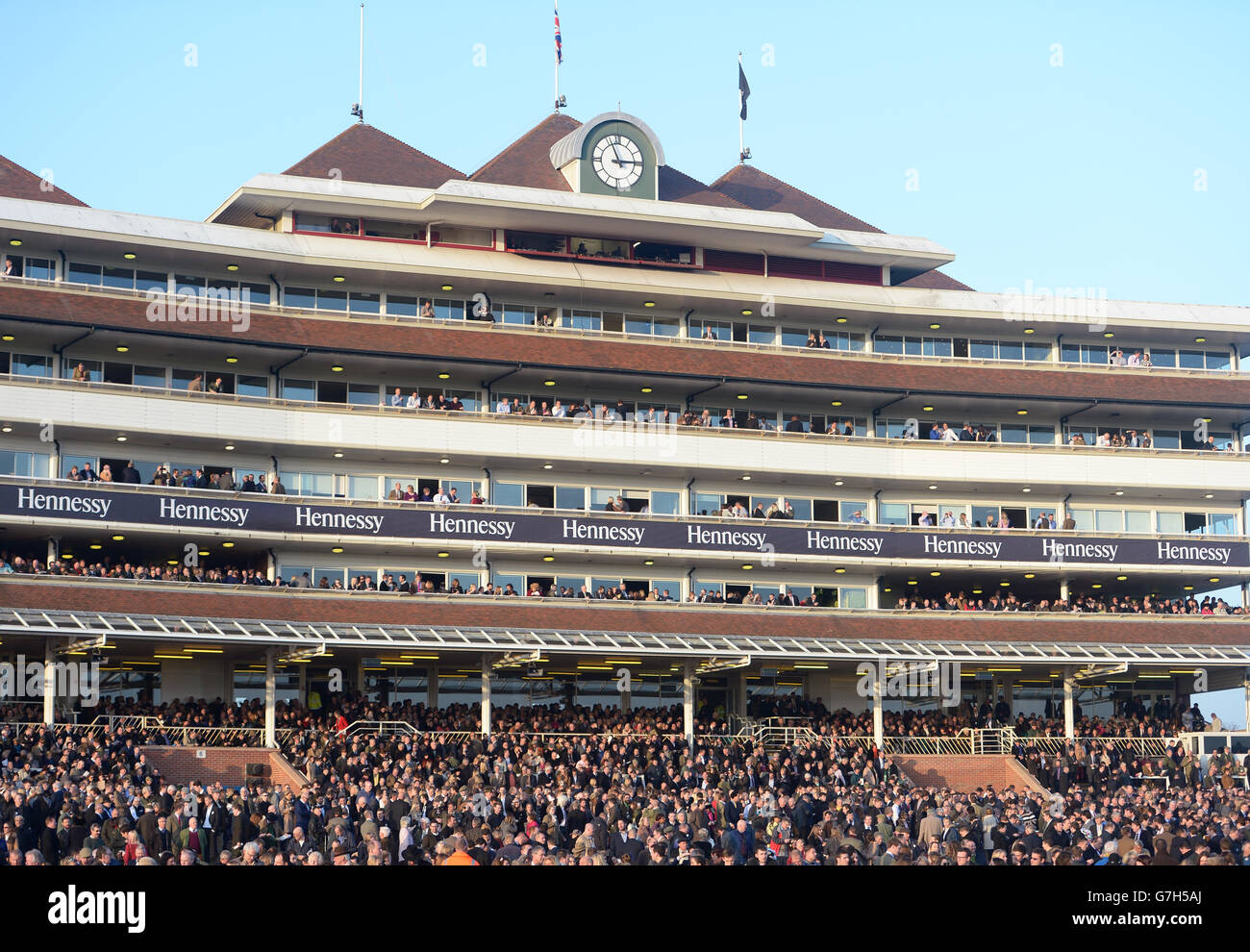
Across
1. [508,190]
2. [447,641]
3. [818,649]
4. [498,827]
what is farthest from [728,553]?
[498,827]

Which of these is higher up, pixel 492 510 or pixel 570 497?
pixel 570 497

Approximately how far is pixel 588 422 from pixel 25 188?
18825mm

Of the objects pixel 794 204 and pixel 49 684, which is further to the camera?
pixel 794 204

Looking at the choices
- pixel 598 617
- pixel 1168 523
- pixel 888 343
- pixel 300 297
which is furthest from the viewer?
pixel 888 343

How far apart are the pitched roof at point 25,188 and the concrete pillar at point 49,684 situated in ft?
49.2

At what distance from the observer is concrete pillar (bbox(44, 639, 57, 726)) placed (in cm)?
4144

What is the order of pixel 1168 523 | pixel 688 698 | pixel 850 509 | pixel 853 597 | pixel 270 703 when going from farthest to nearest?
pixel 1168 523
pixel 850 509
pixel 853 597
pixel 688 698
pixel 270 703

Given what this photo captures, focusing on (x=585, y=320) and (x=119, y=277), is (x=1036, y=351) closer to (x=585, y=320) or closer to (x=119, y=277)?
(x=585, y=320)

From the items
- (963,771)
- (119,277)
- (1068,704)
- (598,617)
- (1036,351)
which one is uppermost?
(119,277)

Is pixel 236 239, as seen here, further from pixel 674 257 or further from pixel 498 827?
pixel 498 827

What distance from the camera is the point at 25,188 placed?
50781 mm

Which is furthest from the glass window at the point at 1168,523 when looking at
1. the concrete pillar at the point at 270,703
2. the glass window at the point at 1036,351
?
the concrete pillar at the point at 270,703

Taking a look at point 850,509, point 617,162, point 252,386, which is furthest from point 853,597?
point 252,386

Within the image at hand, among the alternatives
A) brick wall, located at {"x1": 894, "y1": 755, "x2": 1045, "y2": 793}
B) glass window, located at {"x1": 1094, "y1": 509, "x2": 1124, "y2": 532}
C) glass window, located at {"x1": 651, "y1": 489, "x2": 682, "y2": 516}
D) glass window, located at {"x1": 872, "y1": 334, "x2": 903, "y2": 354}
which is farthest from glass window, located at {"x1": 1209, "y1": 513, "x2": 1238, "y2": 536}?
glass window, located at {"x1": 651, "y1": 489, "x2": 682, "y2": 516}
